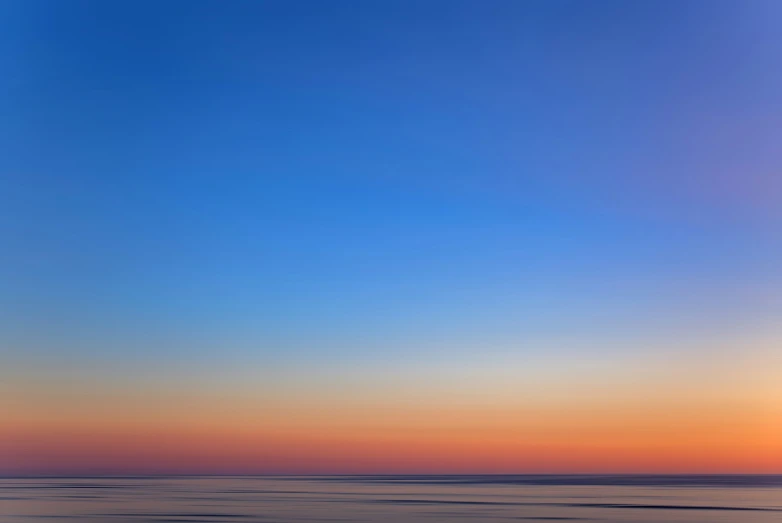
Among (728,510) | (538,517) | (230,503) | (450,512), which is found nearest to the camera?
(538,517)

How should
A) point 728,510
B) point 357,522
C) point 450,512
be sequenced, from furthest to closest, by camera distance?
point 728,510 → point 450,512 → point 357,522

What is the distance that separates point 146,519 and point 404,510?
8412 mm

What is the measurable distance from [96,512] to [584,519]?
677 inches

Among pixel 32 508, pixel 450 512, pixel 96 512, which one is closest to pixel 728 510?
pixel 450 512

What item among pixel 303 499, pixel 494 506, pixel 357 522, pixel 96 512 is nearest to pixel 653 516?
pixel 494 506

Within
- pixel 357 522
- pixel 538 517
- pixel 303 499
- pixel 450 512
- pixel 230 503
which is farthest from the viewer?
pixel 303 499

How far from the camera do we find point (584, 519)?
24.2 metres

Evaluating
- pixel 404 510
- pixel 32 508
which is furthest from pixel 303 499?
pixel 32 508

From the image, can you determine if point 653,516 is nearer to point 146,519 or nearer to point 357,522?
point 357,522

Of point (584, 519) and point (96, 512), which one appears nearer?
point (584, 519)

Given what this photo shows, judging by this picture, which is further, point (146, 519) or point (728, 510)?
point (728, 510)

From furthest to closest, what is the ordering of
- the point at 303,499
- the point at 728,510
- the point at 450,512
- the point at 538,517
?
the point at 303,499 < the point at 728,510 < the point at 450,512 < the point at 538,517

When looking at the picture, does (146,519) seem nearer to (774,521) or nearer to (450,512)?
(450,512)

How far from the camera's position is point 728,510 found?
2845cm
